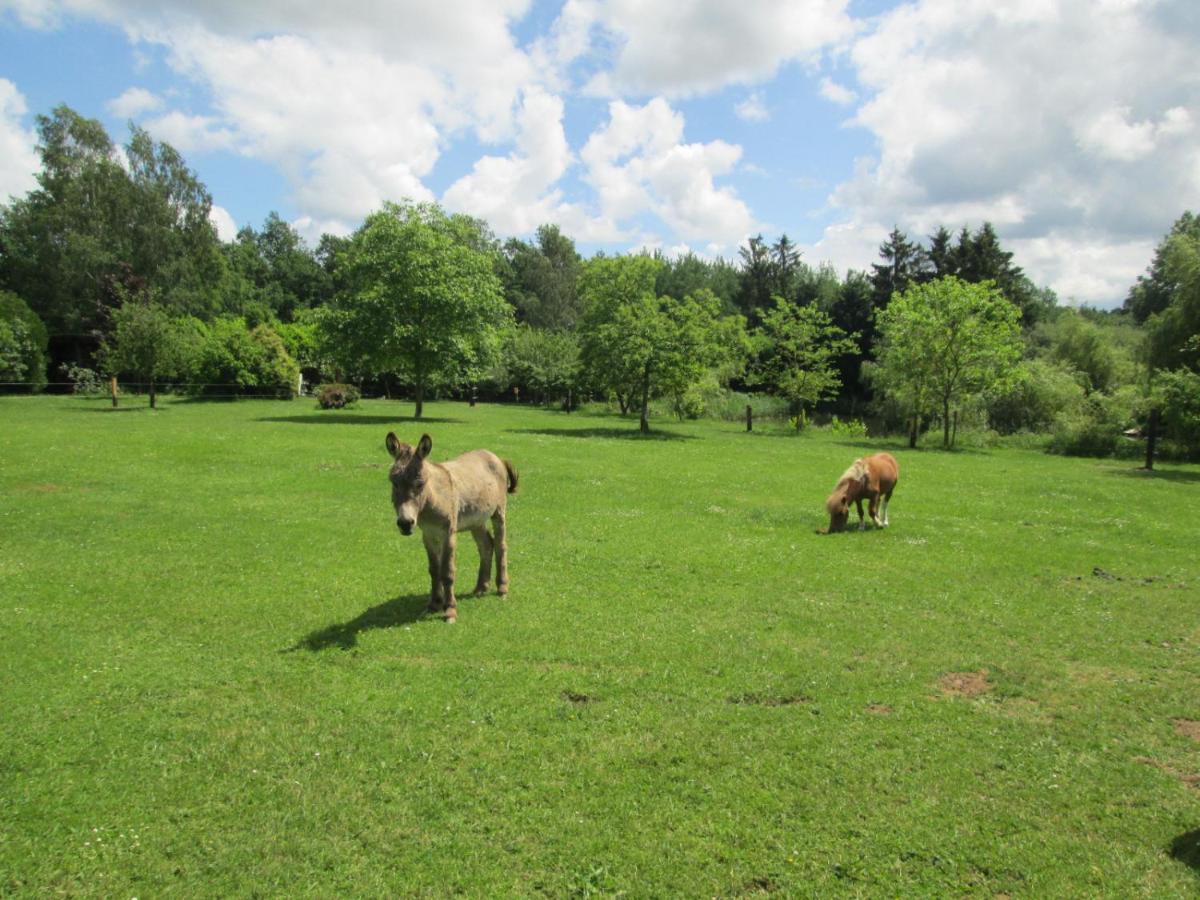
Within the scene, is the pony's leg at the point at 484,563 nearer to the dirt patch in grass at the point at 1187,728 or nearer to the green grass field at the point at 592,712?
the green grass field at the point at 592,712

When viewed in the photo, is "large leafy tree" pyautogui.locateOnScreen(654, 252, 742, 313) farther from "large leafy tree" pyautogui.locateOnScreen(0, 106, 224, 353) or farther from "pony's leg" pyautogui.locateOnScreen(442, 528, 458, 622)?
"pony's leg" pyautogui.locateOnScreen(442, 528, 458, 622)

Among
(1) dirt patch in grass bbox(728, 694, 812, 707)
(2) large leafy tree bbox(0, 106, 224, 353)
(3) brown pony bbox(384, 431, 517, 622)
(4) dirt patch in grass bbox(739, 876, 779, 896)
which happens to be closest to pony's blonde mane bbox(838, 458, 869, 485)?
(3) brown pony bbox(384, 431, 517, 622)

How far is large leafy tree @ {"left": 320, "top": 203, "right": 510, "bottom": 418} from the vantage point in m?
40.4

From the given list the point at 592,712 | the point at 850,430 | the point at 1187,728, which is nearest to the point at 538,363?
the point at 850,430

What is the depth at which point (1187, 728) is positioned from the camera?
6328 millimetres

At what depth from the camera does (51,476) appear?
16797 mm

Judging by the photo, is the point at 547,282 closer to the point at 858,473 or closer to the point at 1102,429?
the point at 1102,429

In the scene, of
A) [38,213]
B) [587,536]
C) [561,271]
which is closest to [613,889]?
[587,536]

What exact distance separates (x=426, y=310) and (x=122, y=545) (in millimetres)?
31573

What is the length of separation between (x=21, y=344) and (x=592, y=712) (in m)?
57.0

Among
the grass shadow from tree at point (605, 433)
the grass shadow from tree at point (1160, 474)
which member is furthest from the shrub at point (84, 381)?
the grass shadow from tree at point (1160, 474)

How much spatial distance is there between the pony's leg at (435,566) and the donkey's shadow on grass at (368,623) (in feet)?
0.68

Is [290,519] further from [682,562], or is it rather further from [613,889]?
[613,889]

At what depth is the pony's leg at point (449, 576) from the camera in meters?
8.35
